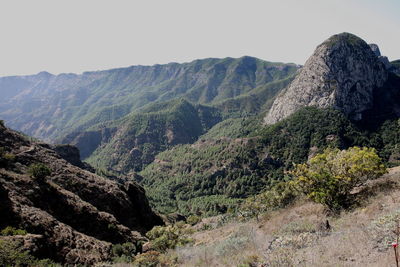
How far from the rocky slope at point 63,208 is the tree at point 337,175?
2191 cm

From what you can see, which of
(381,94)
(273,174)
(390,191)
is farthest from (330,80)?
(390,191)

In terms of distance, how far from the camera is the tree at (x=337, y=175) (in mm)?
21922

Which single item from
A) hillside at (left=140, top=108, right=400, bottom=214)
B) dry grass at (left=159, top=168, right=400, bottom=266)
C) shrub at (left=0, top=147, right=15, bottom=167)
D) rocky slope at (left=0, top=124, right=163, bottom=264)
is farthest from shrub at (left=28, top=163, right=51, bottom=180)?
hillside at (left=140, top=108, right=400, bottom=214)

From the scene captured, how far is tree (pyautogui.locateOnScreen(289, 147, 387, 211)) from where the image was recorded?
21922 mm

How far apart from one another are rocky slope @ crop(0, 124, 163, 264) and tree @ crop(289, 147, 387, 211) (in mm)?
21912

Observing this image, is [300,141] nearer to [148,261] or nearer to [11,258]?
[148,261]

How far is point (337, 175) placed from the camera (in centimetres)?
2250

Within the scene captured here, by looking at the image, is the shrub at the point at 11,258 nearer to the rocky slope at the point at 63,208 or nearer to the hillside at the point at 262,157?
the rocky slope at the point at 63,208

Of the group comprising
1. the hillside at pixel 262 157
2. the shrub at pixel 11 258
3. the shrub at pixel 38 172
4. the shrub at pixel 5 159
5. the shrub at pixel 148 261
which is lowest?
the hillside at pixel 262 157

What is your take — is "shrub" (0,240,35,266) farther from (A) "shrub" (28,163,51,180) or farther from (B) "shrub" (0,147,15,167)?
(B) "shrub" (0,147,15,167)

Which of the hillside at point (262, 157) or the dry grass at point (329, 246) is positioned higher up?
the dry grass at point (329, 246)

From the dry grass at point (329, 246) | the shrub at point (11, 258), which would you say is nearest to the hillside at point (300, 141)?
the dry grass at point (329, 246)

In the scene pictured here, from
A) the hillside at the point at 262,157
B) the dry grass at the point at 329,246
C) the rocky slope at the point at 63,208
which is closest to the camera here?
the dry grass at the point at 329,246

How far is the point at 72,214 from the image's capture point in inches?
1352
